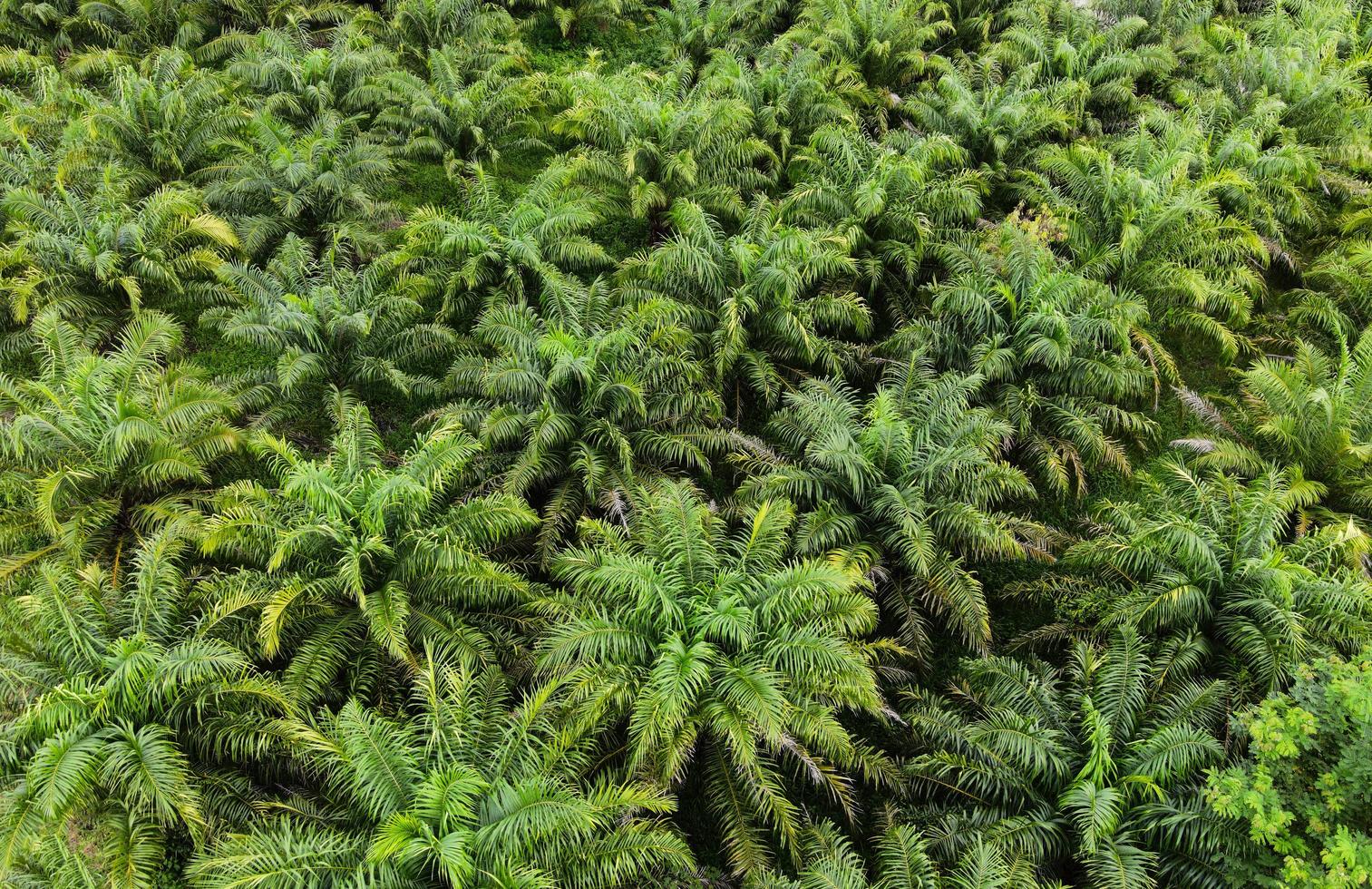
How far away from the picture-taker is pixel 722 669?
6.37m

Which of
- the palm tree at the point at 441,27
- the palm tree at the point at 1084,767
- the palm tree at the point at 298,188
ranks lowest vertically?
the palm tree at the point at 1084,767

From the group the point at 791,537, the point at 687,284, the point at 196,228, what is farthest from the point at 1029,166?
the point at 196,228

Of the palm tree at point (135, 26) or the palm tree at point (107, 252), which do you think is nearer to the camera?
the palm tree at point (107, 252)

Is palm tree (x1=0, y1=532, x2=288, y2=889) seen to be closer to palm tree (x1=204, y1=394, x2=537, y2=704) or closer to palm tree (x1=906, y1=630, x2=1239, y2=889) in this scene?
palm tree (x1=204, y1=394, x2=537, y2=704)

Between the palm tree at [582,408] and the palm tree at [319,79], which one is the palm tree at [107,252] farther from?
the palm tree at [582,408]

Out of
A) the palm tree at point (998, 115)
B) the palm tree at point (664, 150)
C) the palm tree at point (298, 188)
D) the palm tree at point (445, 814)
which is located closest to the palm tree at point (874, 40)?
the palm tree at point (998, 115)

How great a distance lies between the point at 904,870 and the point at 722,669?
1974 mm

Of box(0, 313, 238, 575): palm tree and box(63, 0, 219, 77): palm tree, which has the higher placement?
box(63, 0, 219, 77): palm tree

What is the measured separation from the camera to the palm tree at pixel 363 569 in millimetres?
6578

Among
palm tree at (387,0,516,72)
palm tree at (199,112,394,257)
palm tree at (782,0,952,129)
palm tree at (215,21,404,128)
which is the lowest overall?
palm tree at (199,112,394,257)

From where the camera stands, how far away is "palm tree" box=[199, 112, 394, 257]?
10.8 meters

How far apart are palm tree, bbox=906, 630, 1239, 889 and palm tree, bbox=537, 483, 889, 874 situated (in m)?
0.64

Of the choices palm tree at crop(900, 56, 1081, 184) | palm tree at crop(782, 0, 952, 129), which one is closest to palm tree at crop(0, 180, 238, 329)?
palm tree at crop(782, 0, 952, 129)

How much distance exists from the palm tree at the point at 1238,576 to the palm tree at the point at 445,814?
16.4ft
